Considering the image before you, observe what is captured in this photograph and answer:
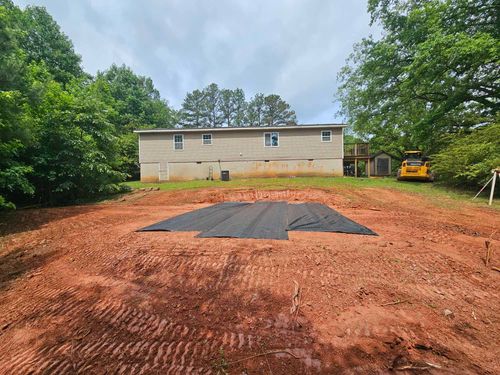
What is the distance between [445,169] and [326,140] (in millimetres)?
8005

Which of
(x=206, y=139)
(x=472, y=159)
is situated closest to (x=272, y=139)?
(x=206, y=139)

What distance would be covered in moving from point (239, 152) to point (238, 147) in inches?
16.4

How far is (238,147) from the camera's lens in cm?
1800

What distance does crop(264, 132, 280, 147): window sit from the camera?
1794cm

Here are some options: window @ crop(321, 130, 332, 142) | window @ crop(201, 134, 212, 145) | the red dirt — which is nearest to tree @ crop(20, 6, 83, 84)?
window @ crop(201, 134, 212, 145)

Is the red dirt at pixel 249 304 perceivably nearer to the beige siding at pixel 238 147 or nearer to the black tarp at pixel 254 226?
the black tarp at pixel 254 226

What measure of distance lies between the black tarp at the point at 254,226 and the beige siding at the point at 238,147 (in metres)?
11.8

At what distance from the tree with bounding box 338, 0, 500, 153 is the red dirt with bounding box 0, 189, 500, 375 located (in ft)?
37.8

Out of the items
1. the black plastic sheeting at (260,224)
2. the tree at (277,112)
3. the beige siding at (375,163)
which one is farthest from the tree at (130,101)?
the beige siding at (375,163)

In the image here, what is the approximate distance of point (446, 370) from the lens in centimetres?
160

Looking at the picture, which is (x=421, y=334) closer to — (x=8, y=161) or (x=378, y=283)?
(x=378, y=283)

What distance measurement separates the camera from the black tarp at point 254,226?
453 cm

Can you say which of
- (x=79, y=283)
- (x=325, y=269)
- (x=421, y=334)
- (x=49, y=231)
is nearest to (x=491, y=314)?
(x=421, y=334)

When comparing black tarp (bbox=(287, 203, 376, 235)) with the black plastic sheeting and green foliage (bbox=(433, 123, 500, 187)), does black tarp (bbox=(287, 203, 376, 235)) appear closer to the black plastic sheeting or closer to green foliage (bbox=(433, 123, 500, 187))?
the black plastic sheeting
